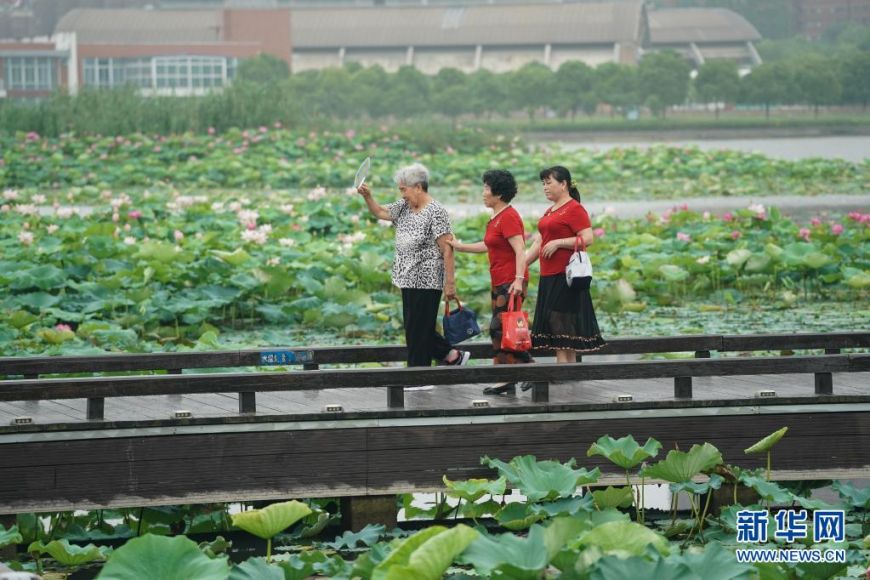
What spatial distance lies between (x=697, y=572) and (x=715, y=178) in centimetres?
1945

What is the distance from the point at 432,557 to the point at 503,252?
2643mm

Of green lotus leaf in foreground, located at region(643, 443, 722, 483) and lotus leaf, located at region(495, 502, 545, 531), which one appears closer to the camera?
lotus leaf, located at region(495, 502, 545, 531)

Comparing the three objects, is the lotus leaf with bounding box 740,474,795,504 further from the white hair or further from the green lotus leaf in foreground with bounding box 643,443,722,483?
the white hair

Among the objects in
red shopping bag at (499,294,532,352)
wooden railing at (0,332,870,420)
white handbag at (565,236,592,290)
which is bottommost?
wooden railing at (0,332,870,420)

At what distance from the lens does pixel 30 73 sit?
5912 cm

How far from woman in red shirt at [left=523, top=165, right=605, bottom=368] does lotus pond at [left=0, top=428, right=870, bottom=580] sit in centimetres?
67

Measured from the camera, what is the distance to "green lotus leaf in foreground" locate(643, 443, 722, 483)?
508 cm

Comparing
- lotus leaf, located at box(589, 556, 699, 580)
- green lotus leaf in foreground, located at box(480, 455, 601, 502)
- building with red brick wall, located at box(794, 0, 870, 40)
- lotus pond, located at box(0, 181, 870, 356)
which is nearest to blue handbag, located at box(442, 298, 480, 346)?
green lotus leaf in foreground, located at box(480, 455, 601, 502)

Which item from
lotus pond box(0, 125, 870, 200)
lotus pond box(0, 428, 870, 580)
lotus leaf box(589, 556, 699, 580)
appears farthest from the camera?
lotus pond box(0, 125, 870, 200)

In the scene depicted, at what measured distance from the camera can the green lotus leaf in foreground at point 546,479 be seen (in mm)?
4730

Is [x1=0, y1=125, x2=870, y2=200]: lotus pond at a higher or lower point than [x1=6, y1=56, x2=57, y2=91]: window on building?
lower

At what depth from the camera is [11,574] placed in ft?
11.5

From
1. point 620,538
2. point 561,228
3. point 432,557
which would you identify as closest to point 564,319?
point 561,228

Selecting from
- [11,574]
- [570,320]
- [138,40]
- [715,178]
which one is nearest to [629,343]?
[570,320]
